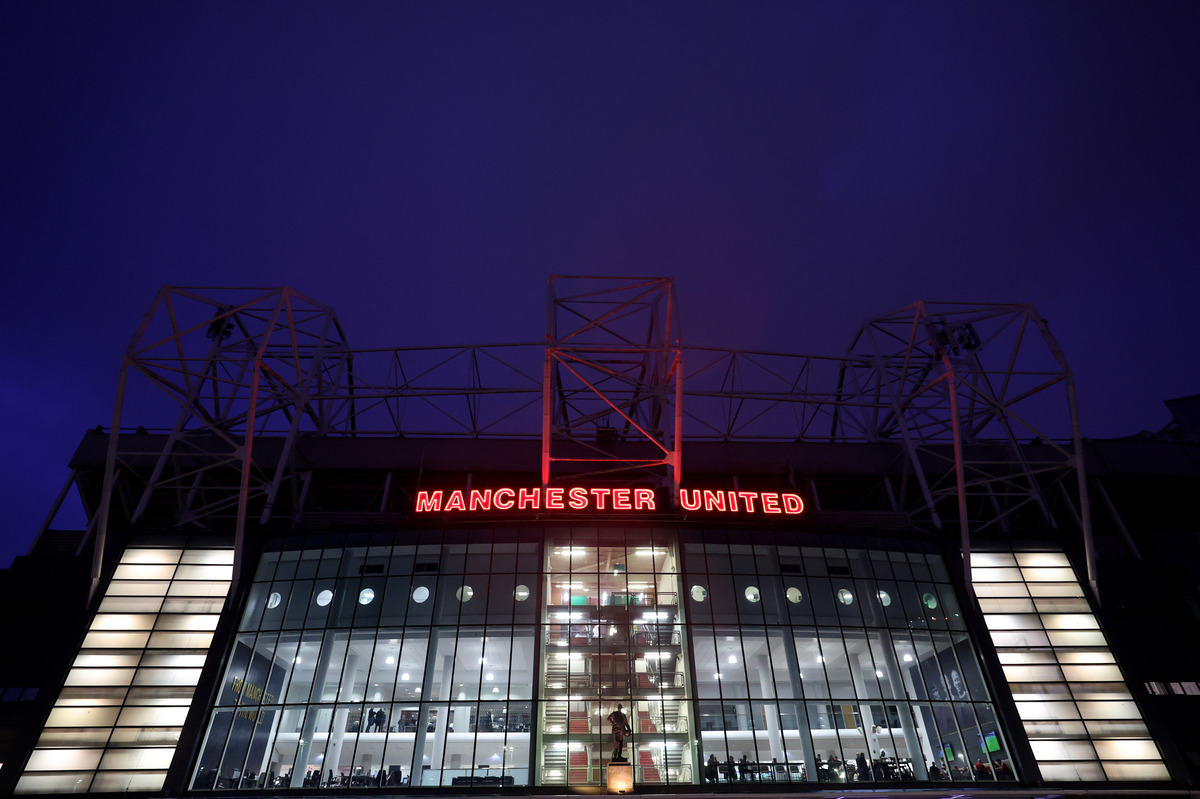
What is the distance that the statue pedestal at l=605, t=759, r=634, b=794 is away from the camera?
3194cm

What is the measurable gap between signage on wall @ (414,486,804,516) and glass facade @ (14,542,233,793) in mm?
13701

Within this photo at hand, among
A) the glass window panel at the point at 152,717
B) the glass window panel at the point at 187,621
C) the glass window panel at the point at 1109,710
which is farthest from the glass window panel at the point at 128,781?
the glass window panel at the point at 1109,710

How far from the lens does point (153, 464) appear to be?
5134cm

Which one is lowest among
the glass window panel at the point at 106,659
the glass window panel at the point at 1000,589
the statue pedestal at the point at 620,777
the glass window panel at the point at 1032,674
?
the statue pedestal at the point at 620,777

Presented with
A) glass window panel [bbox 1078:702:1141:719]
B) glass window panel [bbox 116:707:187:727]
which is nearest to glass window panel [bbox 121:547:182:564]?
glass window panel [bbox 116:707:187:727]

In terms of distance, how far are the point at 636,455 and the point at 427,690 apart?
84.5 ft

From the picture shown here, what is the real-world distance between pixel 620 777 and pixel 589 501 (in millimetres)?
15877

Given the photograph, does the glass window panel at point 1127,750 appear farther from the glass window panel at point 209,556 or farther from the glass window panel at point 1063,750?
the glass window panel at point 209,556

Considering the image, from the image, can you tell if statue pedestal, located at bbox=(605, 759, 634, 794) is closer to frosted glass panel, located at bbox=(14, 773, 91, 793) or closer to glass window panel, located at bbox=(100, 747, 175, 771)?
glass window panel, located at bbox=(100, 747, 175, 771)

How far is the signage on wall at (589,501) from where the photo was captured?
140 feet

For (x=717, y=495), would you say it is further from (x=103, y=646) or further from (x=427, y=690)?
(x=103, y=646)

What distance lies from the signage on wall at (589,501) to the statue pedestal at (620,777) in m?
14.6

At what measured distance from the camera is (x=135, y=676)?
37.4 meters

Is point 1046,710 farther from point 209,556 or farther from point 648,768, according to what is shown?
point 209,556
